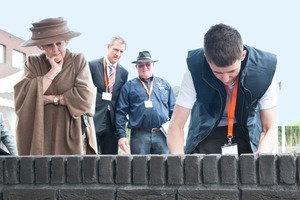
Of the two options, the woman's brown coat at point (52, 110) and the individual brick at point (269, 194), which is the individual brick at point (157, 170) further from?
the woman's brown coat at point (52, 110)

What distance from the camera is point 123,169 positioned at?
7.73ft

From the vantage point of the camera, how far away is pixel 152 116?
524 centimetres

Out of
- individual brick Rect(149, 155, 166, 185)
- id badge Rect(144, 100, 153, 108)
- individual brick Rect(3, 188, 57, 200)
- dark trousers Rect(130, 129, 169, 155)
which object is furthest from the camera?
id badge Rect(144, 100, 153, 108)

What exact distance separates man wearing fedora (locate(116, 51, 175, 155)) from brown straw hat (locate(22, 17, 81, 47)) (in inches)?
Answer: 57.9

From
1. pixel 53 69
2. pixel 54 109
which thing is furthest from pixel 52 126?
pixel 53 69

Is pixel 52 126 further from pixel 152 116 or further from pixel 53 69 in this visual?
pixel 152 116

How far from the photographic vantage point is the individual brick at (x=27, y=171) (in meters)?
2.47

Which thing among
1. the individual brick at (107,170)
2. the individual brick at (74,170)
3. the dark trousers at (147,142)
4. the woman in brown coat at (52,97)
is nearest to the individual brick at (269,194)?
the individual brick at (107,170)

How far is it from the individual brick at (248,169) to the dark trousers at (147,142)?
9.65 feet

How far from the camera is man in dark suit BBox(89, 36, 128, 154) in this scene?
519 centimetres

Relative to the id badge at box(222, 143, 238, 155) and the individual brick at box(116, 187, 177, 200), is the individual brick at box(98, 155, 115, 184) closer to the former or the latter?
the individual brick at box(116, 187, 177, 200)

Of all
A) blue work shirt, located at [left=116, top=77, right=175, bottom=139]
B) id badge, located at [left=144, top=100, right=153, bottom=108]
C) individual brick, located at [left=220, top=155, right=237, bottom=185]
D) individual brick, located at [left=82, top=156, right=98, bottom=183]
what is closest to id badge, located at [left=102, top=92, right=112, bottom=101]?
blue work shirt, located at [left=116, top=77, right=175, bottom=139]

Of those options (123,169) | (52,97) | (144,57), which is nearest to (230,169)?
(123,169)

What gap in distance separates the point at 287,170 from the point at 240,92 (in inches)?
34.1
